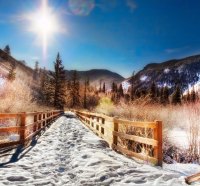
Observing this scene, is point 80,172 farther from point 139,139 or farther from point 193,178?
point 193,178

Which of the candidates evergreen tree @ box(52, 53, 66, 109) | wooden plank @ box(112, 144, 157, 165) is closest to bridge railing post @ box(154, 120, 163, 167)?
wooden plank @ box(112, 144, 157, 165)

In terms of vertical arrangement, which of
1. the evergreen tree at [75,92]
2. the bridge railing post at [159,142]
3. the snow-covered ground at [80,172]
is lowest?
the snow-covered ground at [80,172]

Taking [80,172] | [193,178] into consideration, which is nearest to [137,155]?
[80,172]

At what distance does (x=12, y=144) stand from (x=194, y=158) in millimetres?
5870

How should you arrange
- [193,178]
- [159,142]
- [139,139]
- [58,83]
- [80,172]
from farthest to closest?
[58,83] < [139,139] < [159,142] < [80,172] < [193,178]

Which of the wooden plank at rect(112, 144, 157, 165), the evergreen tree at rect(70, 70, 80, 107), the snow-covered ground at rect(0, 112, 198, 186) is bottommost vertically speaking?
the snow-covered ground at rect(0, 112, 198, 186)

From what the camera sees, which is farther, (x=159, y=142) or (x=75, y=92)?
(x=75, y=92)

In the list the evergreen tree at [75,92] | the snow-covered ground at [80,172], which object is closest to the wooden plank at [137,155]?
the snow-covered ground at [80,172]

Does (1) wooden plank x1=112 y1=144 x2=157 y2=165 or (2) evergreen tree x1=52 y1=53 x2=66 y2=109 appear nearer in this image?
(1) wooden plank x1=112 y1=144 x2=157 y2=165

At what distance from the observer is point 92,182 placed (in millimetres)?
5238

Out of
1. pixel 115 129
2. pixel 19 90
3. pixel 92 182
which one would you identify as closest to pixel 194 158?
pixel 115 129

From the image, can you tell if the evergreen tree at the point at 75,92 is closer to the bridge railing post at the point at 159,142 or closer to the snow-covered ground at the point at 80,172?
the snow-covered ground at the point at 80,172

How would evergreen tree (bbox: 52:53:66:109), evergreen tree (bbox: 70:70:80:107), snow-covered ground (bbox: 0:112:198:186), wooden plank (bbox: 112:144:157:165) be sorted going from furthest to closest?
1. evergreen tree (bbox: 70:70:80:107)
2. evergreen tree (bbox: 52:53:66:109)
3. wooden plank (bbox: 112:144:157:165)
4. snow-covered ground (bbox: 0:112:198:186)

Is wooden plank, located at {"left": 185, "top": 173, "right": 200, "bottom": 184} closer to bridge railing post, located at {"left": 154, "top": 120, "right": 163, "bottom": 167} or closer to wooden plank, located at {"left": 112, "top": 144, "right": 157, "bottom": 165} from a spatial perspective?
bridge railing post, located at {"left": 154, "top": 120, "right": 163, "bottom": 167}
